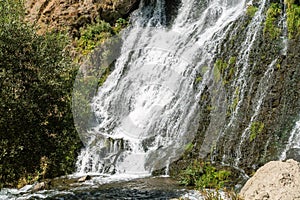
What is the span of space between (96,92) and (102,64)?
175 cm

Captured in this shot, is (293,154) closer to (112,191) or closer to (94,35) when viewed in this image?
(112,191)

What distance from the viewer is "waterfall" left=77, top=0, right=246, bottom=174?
13562mm

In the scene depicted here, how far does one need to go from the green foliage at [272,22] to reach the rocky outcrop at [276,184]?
8148 millimetres

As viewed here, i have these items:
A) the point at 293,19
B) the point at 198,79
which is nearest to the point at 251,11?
the point at 293,19

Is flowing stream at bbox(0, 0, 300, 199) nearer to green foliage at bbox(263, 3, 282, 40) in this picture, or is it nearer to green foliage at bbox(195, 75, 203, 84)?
green foliage at bbox(195, 75, 203, 84)

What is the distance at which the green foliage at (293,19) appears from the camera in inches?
535

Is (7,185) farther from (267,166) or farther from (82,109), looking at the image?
(267,166)

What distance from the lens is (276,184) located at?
20.0 feet

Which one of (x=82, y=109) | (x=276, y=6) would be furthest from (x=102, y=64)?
(x=276, y=6)

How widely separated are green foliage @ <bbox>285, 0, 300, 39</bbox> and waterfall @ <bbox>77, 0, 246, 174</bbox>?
2.15 meters

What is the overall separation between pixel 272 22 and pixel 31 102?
7.59 m

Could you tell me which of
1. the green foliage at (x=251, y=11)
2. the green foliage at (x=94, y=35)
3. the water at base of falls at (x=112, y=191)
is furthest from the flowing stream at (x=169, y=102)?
the green foliage at (x=94, y=35)

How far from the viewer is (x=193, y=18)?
1805cm

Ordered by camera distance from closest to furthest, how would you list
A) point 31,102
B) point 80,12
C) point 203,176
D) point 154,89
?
point 203,176 < point 31,102 < point 154,89 < point 80,12
